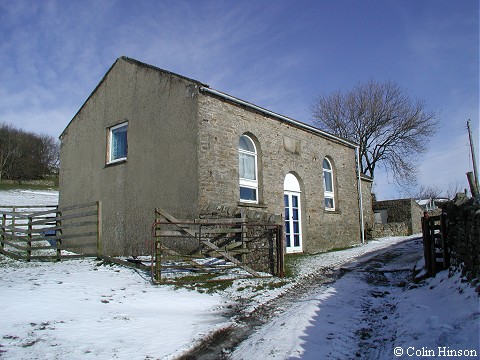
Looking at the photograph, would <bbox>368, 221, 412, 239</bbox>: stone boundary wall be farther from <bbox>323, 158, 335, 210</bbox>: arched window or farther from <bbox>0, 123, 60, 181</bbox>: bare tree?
<bbox>0, 123, 60, 181</bbox>: bare tree

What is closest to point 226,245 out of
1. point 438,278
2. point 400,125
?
point 438,278

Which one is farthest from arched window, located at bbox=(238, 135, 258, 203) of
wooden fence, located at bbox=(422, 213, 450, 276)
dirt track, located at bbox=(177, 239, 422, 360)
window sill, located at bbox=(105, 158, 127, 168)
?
wooden fence, located at bbox=(422, 213, 450, 276)

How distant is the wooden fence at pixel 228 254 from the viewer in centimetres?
893

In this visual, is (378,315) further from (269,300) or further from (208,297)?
(208,297)

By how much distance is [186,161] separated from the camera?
11562mm

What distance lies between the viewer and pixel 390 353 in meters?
4.91

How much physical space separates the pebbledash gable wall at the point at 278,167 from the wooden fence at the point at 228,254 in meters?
0.82

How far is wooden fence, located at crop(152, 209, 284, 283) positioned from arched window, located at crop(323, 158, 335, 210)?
7.83m

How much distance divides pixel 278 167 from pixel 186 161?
4.10m

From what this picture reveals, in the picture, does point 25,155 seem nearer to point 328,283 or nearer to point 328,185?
point 328,185

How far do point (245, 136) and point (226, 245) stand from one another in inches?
202

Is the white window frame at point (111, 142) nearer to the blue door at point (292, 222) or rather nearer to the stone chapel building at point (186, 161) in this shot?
the stone chapel building at point (186, 161)

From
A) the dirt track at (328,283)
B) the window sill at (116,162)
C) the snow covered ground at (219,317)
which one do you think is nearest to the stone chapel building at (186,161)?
the window sill at (116,162)

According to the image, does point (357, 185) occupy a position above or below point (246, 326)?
above
